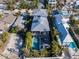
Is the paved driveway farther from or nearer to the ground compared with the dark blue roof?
nearer to the ground

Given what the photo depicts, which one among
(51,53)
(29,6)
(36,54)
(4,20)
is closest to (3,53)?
(36,54)

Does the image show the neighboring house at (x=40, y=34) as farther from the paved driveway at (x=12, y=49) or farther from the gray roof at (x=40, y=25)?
the paved driveway at (x=12, y=49)

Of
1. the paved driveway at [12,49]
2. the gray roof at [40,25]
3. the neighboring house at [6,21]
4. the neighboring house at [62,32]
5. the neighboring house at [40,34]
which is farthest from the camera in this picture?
the neighboring house at [6,21]

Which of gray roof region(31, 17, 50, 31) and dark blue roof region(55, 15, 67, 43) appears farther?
gray roof region(31, 17, 50, 31)

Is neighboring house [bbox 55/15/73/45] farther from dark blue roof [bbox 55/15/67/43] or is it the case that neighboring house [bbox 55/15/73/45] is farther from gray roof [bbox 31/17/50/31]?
gray roof [bbox 31/17/50/31]

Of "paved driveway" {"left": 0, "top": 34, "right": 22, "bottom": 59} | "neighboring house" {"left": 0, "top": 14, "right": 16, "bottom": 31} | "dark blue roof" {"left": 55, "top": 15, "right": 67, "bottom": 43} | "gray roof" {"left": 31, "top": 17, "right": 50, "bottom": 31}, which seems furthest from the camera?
"neighboring house" {"left": 0, "top": 14, "right": 16, "bottom": 31}

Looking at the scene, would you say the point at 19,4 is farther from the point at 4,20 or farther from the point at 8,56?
the point at 8,56

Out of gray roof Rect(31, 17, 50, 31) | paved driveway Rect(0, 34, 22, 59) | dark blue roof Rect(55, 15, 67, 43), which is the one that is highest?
gray roof Rect(31, 17, 50, 31)

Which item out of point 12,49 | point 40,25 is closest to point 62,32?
point 40,25

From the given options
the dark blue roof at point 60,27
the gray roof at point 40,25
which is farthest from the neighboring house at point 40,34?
the dark blue roof at point 60,27

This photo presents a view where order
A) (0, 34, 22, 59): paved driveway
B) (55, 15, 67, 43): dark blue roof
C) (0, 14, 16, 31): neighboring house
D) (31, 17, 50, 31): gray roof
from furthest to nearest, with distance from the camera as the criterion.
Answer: (0, 14, 16, 31): neighboring house → (31, 17, 50, 31): gray roof → (55, 15, 67, 43): dark blue roof → (0, 34, 22, 59): paved driveway

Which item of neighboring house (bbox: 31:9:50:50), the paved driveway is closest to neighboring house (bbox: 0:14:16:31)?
the paved driveway
